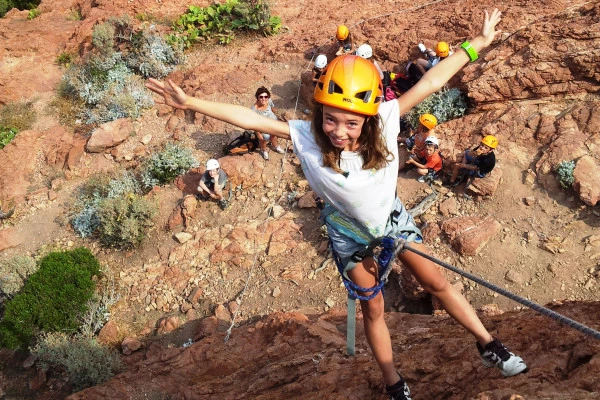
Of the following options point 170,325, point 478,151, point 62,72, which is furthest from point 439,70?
point 62,72

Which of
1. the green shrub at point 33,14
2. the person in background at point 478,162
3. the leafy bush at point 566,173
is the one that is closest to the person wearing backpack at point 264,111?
the person in background at point 478,162

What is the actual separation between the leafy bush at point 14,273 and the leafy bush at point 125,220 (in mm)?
1245

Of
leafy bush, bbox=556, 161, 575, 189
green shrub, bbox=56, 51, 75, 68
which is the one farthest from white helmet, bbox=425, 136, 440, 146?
green shrub, bbox=56, 51, 75, 68

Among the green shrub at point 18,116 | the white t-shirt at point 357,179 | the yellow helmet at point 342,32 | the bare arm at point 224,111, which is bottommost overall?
the green shrub at point 18,116

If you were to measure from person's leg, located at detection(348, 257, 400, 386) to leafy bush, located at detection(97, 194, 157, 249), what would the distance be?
581 centimetres

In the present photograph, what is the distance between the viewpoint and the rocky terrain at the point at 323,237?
12.1 ft

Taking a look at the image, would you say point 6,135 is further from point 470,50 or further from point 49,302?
point 470,50

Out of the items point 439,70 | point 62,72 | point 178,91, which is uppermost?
point 439,70

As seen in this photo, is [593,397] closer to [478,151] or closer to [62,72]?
[478,151]

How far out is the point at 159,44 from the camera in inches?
452

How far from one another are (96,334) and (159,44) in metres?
7.64

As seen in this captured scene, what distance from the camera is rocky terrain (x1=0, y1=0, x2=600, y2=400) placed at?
3.67 m

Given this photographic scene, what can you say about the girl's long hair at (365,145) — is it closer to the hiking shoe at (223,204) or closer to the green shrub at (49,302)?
the green shrub at (49,302)

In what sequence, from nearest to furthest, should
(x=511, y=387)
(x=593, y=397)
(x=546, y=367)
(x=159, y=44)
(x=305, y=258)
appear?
(x=593, y=397)
(x=511, y=387)
(x=546, y=367)
(x=305, y=258)
(x=159, y=44)
